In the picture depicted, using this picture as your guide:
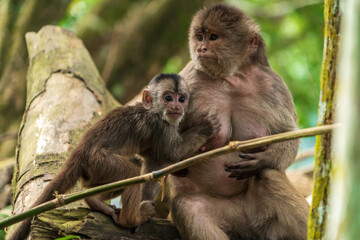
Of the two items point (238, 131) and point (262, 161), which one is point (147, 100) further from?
point (262, 161)

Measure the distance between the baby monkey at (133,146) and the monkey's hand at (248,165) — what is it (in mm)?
370

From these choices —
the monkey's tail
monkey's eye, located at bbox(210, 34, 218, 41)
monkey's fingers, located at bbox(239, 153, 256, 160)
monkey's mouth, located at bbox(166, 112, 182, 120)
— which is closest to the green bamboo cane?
the monkey's tail

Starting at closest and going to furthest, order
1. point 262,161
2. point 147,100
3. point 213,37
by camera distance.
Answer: point 262,161 → point 213,37 → point 147,100

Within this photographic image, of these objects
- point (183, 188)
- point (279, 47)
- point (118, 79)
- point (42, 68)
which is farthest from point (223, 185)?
point (279, 47)

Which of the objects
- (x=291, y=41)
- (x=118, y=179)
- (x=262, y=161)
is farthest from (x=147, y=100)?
(x=291, y=41)

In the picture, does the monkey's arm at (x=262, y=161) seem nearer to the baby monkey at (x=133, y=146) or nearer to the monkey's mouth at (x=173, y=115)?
the baby monkey at (x=133, y=146)

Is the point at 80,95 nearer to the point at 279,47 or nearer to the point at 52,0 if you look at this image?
the point at 52,0

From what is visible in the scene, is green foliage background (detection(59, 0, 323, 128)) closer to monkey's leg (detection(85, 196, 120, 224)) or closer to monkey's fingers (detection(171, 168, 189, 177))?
monkey's fingers (detection(171, 168, 189, 177))

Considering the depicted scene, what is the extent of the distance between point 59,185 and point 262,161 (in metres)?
1.79

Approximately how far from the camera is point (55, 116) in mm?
5660

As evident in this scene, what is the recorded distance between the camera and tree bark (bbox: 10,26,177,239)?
3916 mm

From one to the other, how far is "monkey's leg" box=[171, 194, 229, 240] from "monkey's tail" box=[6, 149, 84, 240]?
2.98 feet

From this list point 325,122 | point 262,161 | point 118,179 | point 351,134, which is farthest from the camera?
point 262,161

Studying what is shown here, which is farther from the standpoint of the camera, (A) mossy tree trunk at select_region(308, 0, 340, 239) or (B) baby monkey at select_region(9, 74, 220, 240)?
(B) baby monkey at select_region(9, 74, 220, 240)
